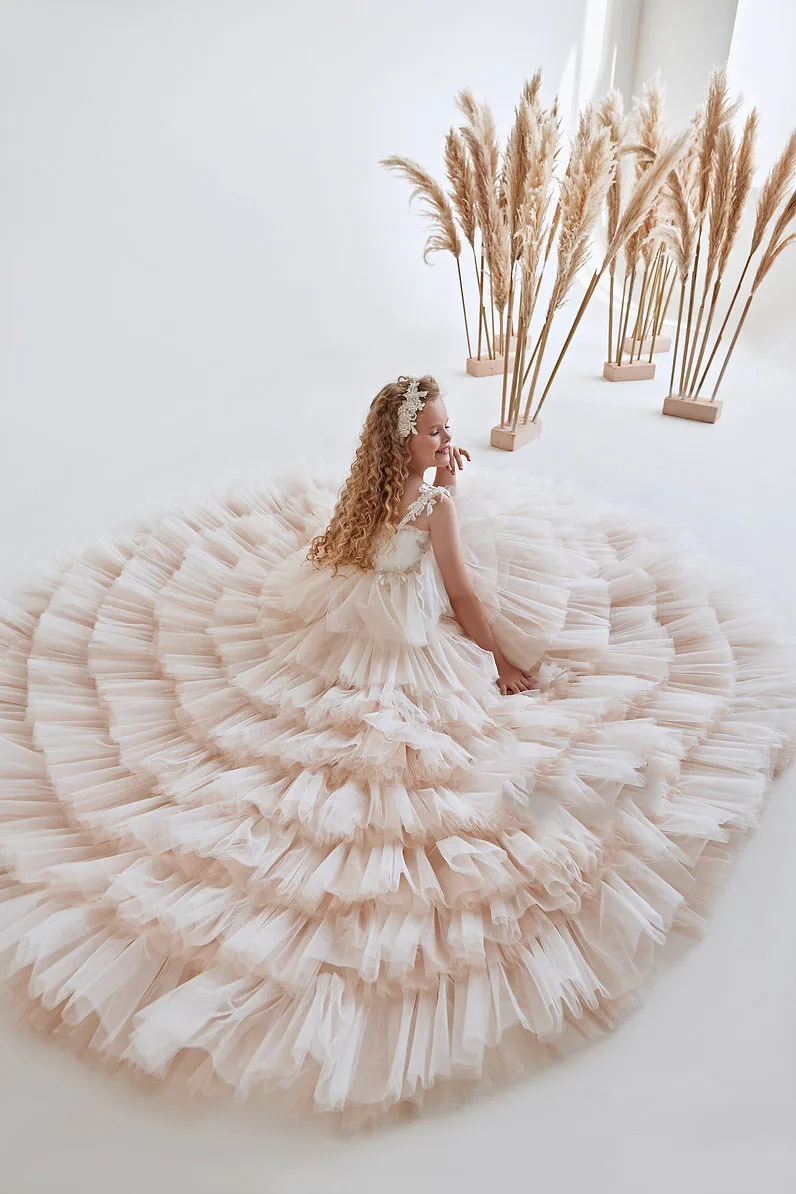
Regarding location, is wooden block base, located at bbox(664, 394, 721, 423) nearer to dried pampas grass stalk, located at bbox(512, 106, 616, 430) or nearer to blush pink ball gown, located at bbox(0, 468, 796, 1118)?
dried pampas grass stalk, located at bbox(512, 106, 616, 430)

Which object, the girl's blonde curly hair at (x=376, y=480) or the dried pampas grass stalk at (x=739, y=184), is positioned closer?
the girl's blonde curly hair at (x=376, y=480)

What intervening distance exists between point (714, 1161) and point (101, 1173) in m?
0.86

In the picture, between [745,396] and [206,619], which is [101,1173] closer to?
[206,619]

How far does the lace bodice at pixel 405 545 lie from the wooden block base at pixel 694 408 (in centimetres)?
230

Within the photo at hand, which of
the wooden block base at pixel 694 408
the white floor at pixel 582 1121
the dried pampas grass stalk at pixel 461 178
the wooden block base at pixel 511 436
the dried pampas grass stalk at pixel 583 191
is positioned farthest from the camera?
the wooden block base at pixel 694 408

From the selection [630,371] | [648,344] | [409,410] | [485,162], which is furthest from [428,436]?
[648,344]

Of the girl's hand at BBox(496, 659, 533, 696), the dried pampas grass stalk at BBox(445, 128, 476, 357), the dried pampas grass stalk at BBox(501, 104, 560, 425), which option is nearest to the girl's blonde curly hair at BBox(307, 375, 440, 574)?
the girl's hand at BBox(496, 659, 533, 696)

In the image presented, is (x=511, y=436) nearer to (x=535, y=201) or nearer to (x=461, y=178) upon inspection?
(x=535, y=201)

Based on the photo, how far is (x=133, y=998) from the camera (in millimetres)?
1444

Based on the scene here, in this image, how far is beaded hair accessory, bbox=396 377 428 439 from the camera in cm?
196

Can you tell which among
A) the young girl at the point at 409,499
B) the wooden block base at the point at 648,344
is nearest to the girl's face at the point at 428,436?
the young girl at the point at 409,499

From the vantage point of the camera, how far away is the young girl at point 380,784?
1431 mm

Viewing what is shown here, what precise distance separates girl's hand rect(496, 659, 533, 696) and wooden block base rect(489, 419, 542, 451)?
1731 millimetres

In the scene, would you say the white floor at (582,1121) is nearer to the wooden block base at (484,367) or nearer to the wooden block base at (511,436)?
the wooden block base at (511,436)
